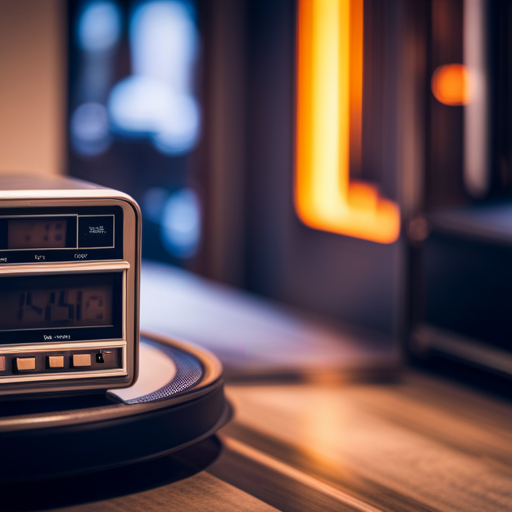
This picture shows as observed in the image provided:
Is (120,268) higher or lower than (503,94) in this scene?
lower

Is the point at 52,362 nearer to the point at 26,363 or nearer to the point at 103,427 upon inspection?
the point at 26,363

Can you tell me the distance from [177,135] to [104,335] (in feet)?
14.3

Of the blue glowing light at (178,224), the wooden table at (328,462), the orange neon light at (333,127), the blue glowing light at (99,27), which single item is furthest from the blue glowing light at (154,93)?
the wooden table at (328,462)

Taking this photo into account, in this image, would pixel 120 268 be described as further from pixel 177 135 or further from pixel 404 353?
pixel 177 135

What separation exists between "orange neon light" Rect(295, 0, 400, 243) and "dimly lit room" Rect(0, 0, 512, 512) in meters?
0.01

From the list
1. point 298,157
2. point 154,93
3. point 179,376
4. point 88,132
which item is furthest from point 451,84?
point 88,132

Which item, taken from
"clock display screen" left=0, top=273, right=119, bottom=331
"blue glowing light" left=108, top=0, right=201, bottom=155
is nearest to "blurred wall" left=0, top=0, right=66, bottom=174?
"clock display screen" left=0, top=273, right=119, bottom=331

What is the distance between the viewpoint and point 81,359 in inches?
63.0

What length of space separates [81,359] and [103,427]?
14cm

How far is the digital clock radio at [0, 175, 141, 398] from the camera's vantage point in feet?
5.10

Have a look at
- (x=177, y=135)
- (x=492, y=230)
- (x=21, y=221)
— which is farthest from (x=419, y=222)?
(x=177, y=135)

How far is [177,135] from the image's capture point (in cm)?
586

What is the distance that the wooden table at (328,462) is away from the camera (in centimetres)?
175

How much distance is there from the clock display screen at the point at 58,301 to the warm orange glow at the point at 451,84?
Result: 1.71m
